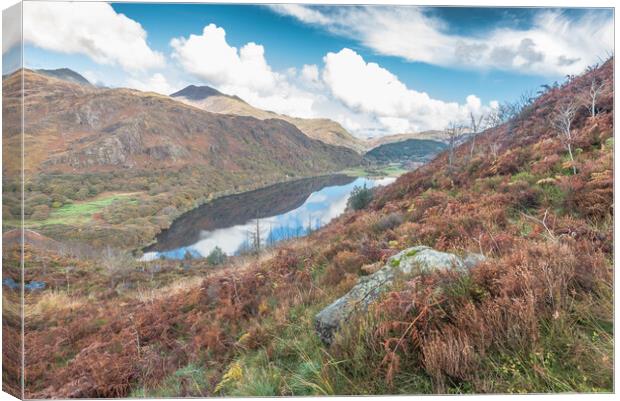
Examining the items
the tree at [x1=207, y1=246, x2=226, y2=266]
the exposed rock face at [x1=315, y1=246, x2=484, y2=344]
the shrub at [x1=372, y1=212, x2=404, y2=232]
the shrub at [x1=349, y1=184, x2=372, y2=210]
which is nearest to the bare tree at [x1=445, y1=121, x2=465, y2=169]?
the shrub at [x1=372, y1=212, x2=404, y2=232]

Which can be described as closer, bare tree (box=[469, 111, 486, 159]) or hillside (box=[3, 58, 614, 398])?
hillside (box=[3, 58, 614, 398])

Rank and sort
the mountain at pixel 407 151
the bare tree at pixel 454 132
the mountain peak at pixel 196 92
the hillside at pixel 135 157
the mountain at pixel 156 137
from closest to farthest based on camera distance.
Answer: the hillside at pixel 135 157 < the mountain peak at pixel 196 92 < the mountain at pixel 156 137 < the bare tree at pixel 454 132 < the mountain at pixel 407 151

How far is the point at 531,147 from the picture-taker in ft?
18.3

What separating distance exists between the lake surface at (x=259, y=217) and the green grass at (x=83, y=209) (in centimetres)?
285

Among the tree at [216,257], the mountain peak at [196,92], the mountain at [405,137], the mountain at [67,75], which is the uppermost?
the mountain at [67,75]

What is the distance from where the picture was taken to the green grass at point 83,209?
179 inches

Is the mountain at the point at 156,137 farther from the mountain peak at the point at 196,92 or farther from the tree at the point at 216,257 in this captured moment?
the tree at the point at 216,257

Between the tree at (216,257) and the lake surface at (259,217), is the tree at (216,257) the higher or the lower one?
the lower one

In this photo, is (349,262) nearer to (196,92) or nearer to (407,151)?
(407,151)

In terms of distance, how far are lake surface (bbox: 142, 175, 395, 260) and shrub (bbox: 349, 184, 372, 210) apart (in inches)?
8.6

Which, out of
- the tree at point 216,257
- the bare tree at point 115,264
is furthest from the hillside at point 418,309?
the tree at point 216,257

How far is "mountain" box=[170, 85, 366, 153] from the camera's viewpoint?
4816 millimetres

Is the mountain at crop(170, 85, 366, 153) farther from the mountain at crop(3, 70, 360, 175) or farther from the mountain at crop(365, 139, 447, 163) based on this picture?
the mountain at crop(365, 139, 447, 163)

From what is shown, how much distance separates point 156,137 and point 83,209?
2819mm
